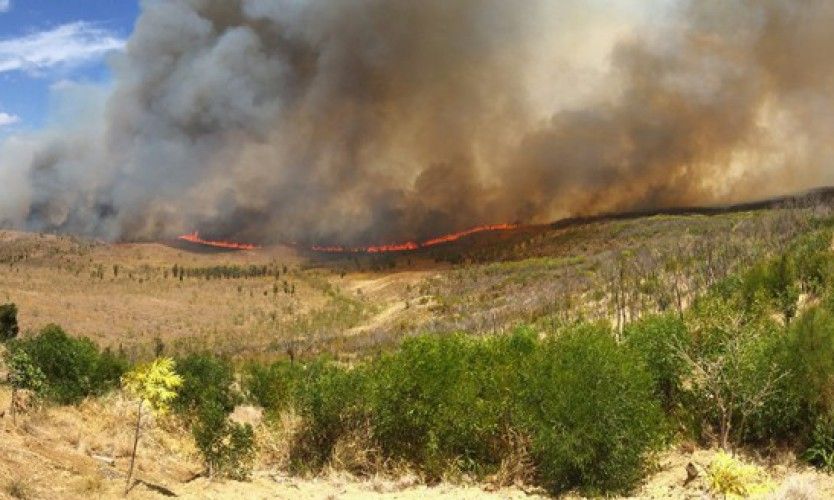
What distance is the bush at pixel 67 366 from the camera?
30125mm

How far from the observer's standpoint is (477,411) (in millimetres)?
23547

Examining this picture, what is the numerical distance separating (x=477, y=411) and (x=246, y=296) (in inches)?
5366

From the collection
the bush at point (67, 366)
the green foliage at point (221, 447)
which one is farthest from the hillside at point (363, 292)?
the green foliage at point (221, 447)

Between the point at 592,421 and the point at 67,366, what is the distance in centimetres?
2295

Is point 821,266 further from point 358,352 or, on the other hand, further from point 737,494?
point 358,352

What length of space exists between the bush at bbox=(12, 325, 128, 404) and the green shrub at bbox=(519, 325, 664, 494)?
59.8 ft

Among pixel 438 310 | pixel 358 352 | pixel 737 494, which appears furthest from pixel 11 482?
pixel 438 310

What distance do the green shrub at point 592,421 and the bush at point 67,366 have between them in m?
18.2

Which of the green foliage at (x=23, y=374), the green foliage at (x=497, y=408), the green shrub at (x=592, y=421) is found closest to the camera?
the green shrub at (x=592, y=421)

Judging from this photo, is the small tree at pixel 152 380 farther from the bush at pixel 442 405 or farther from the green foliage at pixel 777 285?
the green foliage at pixel 777 285

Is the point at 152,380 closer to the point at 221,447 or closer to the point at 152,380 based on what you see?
the point at 152,380

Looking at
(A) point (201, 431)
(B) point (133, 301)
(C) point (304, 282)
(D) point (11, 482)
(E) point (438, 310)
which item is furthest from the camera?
(C) point (304, 282)

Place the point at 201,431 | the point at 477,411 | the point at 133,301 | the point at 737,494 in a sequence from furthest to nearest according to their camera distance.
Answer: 1. the point at 133,301
2. the point at 477,411
3. the point at 201,431
4. the point at 737,494

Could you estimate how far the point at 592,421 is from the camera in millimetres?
21188
